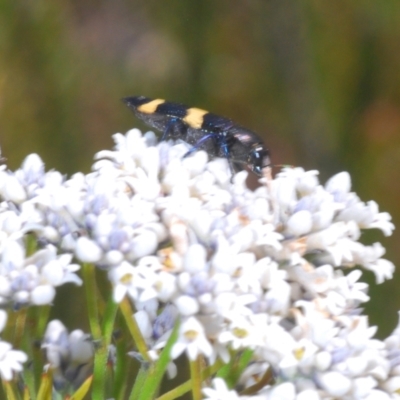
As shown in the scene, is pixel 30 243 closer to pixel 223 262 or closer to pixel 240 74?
pixel 223 262

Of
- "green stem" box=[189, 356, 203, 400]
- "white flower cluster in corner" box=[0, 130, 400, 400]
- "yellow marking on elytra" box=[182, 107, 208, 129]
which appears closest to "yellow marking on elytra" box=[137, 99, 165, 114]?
"yellow marking on elytra" box=[182, 107, 208, 129]

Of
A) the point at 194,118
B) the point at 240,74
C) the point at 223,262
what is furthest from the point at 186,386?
the point at 240,74

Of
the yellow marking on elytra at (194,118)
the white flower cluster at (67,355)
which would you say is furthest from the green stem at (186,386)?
the yellow marking on elytra at (194,118)

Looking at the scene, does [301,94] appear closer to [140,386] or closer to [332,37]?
[332,37]

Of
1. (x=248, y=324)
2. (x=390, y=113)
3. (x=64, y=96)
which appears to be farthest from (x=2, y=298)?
(x=390, y=113)

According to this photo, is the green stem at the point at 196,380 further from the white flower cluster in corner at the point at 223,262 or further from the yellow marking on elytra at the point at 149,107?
the yellow marking on elytra at the point at 149,107
